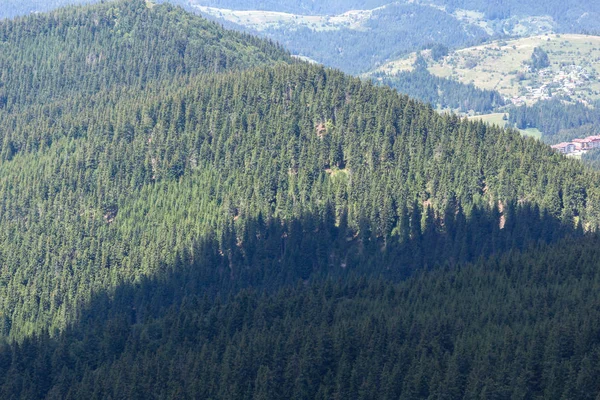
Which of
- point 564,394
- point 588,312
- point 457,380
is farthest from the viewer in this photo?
point 588,312

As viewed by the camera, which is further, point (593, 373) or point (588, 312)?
point (588, 312)

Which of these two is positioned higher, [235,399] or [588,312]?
[588,312]

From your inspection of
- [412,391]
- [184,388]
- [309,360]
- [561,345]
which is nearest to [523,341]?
[561,345]

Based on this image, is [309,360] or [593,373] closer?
[593,373]

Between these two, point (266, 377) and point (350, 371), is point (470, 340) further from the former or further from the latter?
point (266, 377)

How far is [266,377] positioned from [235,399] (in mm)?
6175

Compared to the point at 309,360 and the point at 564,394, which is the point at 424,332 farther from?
the point at 564,394

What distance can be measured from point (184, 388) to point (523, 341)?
5439 centimetres

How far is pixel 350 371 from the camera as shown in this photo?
621 ft

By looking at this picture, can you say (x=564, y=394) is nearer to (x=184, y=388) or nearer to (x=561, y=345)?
(x=561, y=345)

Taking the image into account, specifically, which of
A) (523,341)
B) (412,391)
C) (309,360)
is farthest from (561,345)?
(309,360)

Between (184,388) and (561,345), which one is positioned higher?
(561,345)

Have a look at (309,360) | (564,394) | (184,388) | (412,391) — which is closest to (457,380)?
(412,391)

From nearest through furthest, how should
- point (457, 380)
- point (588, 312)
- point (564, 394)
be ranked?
1. point (564, 394)
2. point (457, 380)
3. point (588, 312)
